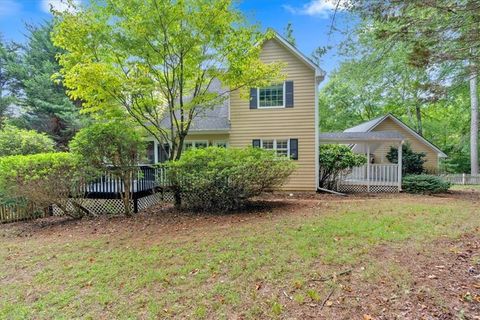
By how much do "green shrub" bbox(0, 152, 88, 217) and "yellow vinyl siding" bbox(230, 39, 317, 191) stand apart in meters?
6.84

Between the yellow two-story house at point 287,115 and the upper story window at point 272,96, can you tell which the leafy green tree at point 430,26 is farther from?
the upper story window at point 272,96

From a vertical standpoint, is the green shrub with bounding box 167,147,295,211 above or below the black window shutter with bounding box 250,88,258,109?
below

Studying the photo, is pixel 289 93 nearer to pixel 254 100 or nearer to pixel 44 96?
pixel 254 100

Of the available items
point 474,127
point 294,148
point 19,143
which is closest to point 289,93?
point 294,148

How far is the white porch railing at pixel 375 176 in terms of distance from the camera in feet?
43.6

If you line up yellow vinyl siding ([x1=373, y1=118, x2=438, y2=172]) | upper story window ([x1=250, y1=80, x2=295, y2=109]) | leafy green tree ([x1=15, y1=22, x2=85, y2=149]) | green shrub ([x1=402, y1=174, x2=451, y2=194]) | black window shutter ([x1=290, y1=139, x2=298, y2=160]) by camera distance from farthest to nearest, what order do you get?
yellow vinyl siding ([x1=373, y1=118, x2=438, y2=172]) < leafy green tree ([x1=15, y1=22, x2=85, y2=149]) < green shrub ([x1=402, y1=174, x2=451, y2=194]) < black window shutter ([x1=290, y1=139, x2=298, y2=160]) < upper story window ([x1=250, y1=80, x2=295, y2=109])

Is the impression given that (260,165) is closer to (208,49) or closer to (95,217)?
(208,49)

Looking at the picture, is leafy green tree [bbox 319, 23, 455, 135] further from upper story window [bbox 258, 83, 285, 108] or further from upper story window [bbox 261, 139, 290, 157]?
upper story window [bbox 261, 139, 290, 157]

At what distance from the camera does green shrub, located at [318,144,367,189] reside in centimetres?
1260

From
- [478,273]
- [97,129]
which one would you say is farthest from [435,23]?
[97,129]

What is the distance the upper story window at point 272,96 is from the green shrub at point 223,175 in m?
4.70

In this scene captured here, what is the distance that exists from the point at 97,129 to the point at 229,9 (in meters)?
4.81

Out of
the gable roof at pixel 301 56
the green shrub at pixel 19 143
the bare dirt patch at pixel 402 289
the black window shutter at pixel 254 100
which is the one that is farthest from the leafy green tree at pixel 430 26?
the green shrub at pixel 19 143

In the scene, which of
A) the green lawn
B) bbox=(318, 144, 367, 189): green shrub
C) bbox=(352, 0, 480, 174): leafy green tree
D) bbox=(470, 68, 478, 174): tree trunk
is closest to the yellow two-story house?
bbox=(318, 144, 367, 189): green shrub
